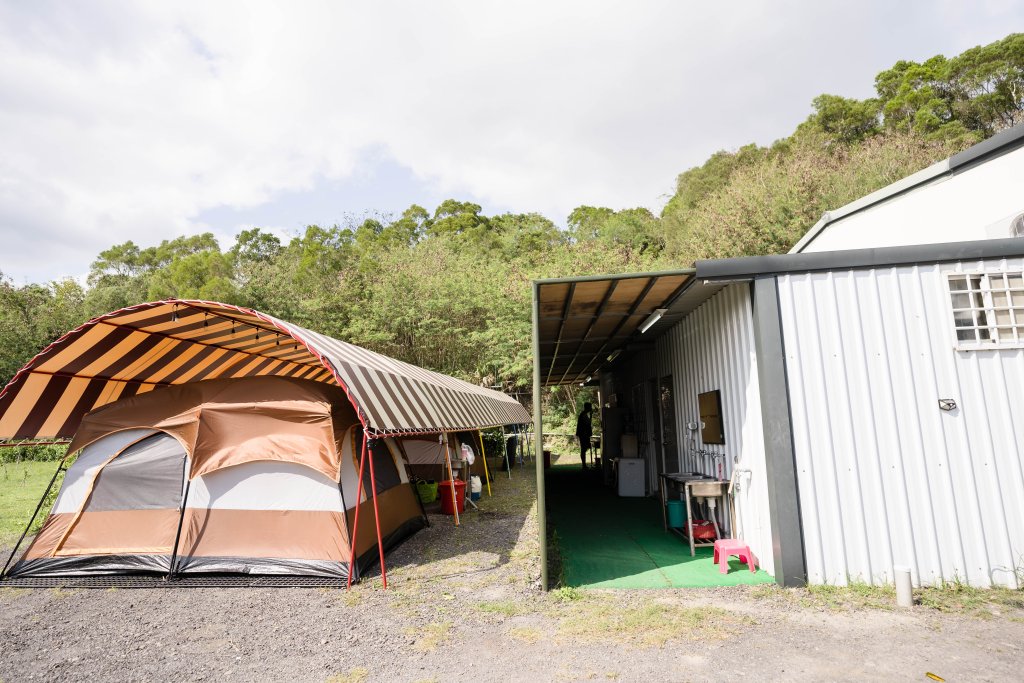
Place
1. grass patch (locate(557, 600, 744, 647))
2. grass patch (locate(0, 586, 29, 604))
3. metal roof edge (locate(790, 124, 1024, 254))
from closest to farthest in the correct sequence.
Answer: grass patch (locate(557, 600, 744, 647)) → grass patch (locate(0, 586, 29, 604)) → metal roof edge (locate(790, 124, 1024, 254))

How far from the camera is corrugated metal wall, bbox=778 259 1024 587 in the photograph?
14.9ft

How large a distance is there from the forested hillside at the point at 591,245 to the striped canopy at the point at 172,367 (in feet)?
39.0

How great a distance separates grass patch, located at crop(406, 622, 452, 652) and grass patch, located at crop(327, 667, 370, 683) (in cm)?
44

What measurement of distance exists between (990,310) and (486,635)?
188 inches

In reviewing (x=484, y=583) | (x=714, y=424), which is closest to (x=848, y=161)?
(x=714, y=424)

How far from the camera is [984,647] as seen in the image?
3.49 m

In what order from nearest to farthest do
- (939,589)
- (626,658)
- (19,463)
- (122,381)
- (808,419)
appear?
(626,658) → (939,589) → (808,419) → (122,381) → (19,463)

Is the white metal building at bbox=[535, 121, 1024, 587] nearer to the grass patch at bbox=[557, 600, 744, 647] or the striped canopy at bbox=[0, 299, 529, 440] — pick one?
the grass patch at bbox=[557, 600, 744, 647]

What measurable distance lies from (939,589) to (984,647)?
3.47ft

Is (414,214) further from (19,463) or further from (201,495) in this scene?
(201,495)

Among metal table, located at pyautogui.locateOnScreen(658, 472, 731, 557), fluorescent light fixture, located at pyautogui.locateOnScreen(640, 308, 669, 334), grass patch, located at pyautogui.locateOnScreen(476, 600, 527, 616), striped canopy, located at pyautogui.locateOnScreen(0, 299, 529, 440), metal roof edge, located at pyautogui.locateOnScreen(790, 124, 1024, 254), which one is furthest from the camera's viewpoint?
metal roof edge, located at pyautogui.locateOnScreen(790, 124, 1024, 254)

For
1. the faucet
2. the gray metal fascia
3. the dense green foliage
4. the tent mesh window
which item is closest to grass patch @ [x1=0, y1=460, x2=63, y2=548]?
the tent mesh window

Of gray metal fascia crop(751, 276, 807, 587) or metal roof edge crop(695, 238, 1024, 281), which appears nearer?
gray metal fascia crop(751, 276, 807, 587)

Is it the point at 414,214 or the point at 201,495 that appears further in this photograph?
the point at 414,214
